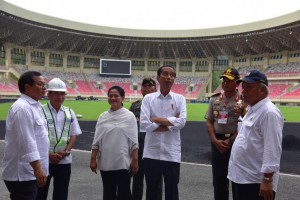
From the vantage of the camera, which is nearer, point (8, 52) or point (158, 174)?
point (158, 174)

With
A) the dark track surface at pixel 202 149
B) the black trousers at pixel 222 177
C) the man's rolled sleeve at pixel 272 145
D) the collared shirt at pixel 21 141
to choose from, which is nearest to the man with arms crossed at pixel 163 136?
the black trousers at pixel 222 177

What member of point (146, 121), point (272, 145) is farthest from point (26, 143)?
point (272, 145)

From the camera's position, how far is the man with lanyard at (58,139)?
4141 mm

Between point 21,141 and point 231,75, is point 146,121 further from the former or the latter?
point 21,141

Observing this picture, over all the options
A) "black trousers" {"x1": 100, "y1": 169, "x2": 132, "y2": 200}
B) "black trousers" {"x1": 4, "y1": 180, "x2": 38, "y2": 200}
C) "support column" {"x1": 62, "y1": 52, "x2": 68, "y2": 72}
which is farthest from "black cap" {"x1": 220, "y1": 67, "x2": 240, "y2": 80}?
"support column" {"x1": 62, "y1": 52, "x2": 68, "y2": 72}

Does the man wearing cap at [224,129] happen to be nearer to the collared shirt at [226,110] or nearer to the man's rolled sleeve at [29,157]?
the collared shirt at [226,110]

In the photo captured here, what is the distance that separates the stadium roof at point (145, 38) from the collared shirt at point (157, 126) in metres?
52.2

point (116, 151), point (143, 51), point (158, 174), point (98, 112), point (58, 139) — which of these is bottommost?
point (98, 112)

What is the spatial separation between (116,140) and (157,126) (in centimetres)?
62

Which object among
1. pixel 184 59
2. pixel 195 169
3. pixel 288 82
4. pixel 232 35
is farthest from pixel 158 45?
pixel 195 169

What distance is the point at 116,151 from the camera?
4059mm

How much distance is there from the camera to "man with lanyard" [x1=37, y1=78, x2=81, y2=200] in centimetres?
414

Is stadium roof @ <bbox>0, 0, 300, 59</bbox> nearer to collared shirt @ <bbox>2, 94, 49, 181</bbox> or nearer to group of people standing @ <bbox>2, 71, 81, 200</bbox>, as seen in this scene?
group of people standing @ <bbox>2, 71, 81, 200</bbox>

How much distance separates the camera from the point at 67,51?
7362 centimetres
